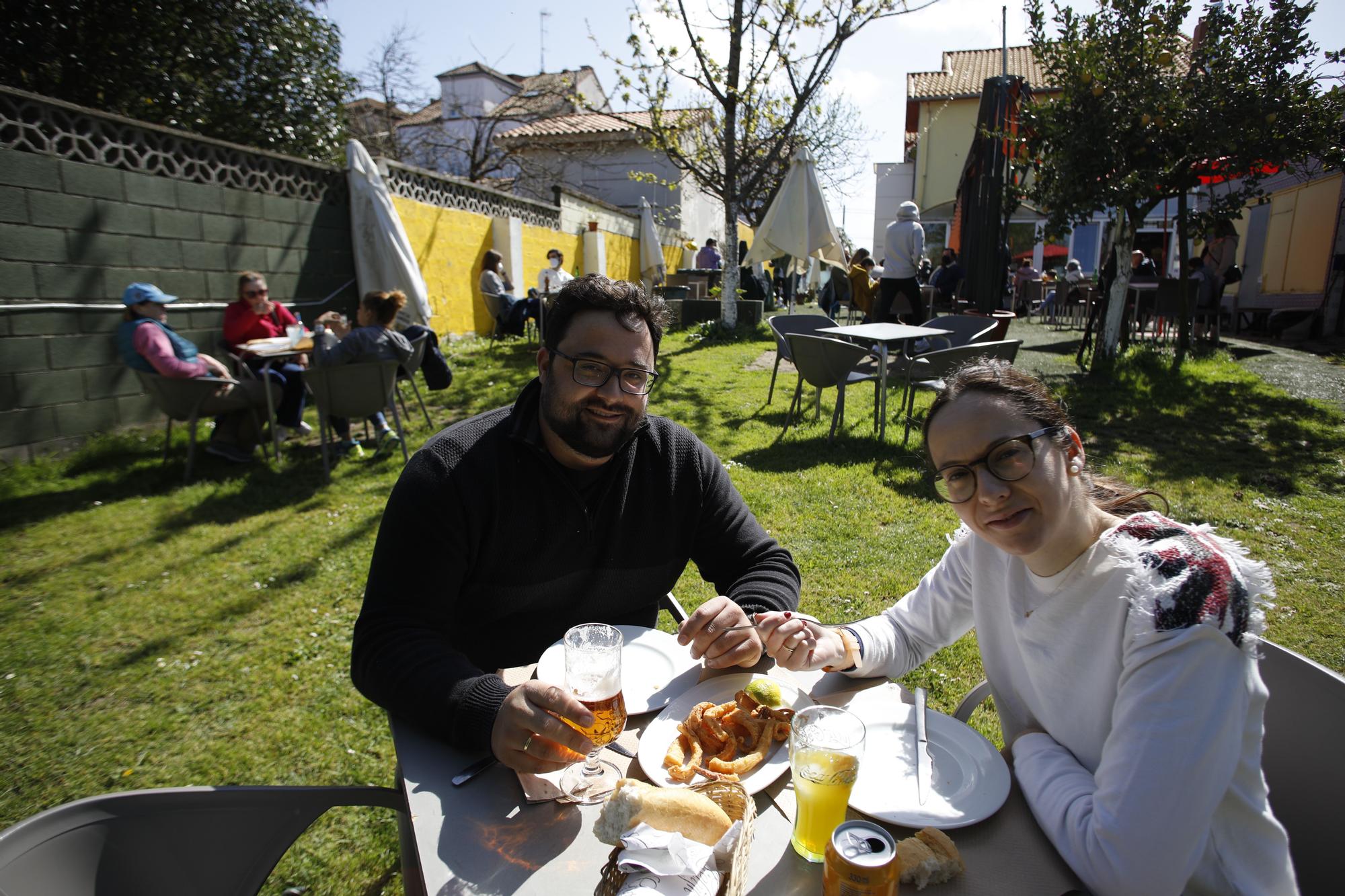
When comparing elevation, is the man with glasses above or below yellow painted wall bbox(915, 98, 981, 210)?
below

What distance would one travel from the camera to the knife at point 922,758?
3.84 feet

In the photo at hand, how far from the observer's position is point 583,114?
81.0ft

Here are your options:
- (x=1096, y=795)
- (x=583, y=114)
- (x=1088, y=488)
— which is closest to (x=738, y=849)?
(x=1096, y=795)

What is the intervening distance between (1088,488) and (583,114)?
2647 centimetres

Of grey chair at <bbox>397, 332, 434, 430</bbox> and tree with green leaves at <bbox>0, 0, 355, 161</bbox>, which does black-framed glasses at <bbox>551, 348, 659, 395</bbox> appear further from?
tree with green leaves at <bbox>0, 0, 355, 161</bbox>

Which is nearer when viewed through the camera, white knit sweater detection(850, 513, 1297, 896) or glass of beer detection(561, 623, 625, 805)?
white knit sweater detection(850, 513, 1297, 896)

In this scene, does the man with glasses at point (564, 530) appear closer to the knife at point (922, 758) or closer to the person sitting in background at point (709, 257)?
the knife at point (922, 758)

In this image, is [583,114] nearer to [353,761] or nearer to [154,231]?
[154,231]

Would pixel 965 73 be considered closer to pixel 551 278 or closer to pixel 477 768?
pixel 551 278

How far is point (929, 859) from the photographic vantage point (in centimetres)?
97

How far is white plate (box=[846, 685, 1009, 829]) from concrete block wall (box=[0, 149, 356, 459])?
7.49 metres

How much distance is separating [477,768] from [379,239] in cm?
905

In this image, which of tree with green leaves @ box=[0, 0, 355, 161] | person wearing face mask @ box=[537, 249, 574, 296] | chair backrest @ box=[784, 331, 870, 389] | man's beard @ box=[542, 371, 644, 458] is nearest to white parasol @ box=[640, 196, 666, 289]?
person wearing face mask @ box=[537, 249, 574, 296]

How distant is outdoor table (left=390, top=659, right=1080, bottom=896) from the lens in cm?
100
